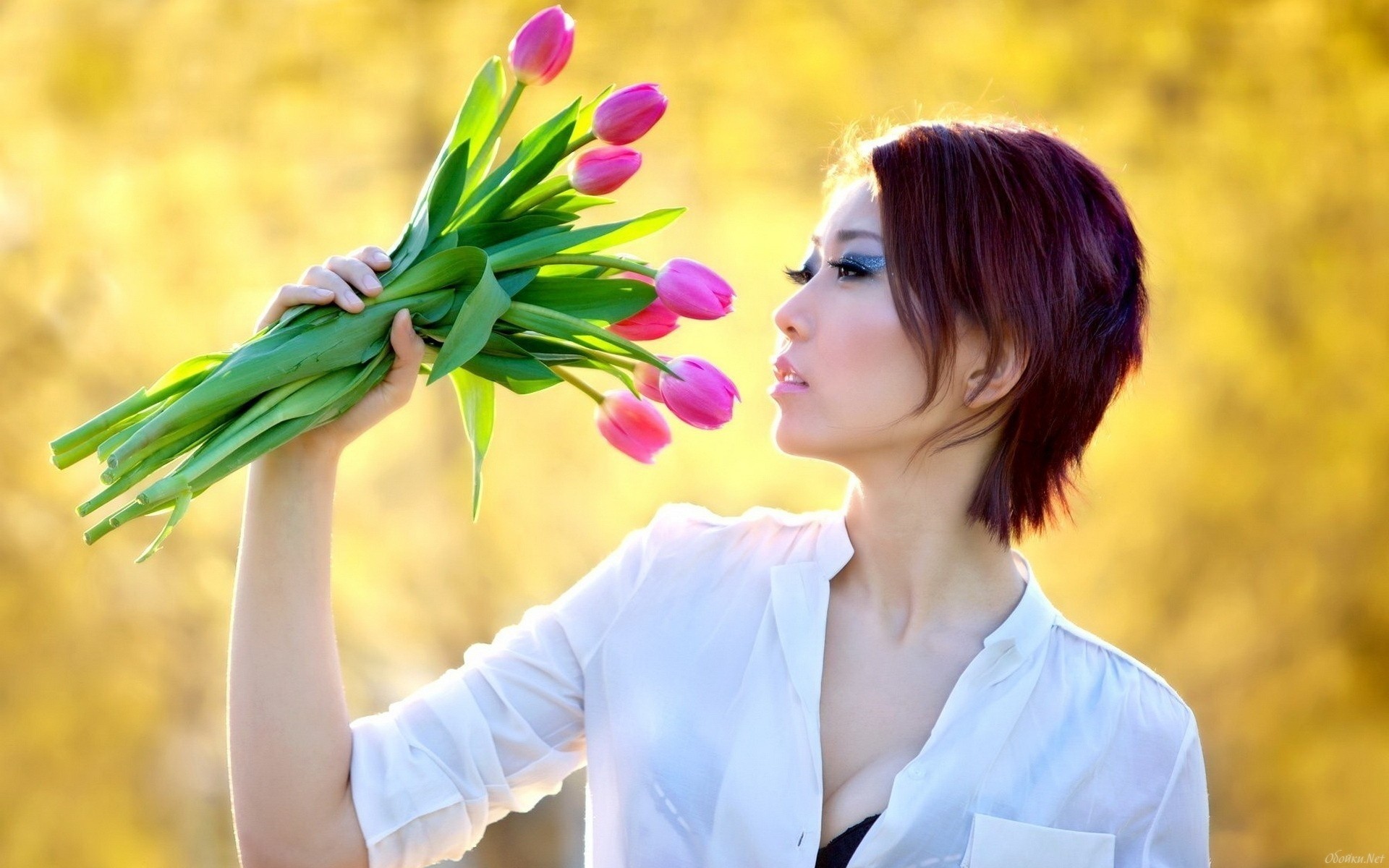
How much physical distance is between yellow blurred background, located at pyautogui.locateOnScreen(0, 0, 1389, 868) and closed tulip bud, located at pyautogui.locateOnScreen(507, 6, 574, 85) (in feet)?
6.34

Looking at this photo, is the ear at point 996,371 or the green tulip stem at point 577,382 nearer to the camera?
the green tulip stem at point 577,382

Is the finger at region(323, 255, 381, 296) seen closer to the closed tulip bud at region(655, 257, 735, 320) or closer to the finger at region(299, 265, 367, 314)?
the finger at region(299, 265, 367, 314)

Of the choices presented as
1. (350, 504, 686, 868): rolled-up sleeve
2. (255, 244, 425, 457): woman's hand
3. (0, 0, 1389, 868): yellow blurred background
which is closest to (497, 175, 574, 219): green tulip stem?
(255, 244, 425, 457): woman's hand

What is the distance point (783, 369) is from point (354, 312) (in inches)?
17.2

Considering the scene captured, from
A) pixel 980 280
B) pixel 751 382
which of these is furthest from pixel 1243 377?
pixel 980 280

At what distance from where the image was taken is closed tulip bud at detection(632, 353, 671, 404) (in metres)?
1.03

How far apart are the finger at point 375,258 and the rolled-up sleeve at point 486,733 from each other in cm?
42

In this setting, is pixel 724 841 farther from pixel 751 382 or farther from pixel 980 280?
pixel 751 382

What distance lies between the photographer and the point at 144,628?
2854 mm

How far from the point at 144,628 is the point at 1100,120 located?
2.54 metres

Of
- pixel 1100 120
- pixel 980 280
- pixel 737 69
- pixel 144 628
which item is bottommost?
pixel 980 280

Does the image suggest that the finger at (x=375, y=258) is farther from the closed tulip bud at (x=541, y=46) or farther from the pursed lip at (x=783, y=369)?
the pursed lip at (x=783, y=369)

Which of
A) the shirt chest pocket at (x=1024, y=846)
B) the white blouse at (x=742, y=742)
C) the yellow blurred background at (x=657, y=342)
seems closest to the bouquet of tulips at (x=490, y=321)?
the white blouse at (x=742, y=742)

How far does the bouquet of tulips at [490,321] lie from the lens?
0.98m
